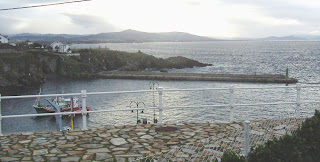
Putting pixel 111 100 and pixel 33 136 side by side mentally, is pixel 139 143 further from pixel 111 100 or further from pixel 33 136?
pixel 111 100

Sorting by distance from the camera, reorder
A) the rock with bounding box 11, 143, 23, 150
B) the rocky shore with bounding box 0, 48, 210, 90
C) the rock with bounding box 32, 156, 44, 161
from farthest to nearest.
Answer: the rocky shore with bounding box 0, 48, 210, 90, the rock with bounding box 11, 143, 23, 150, the rock with bounding box 32, 156, 44, 161

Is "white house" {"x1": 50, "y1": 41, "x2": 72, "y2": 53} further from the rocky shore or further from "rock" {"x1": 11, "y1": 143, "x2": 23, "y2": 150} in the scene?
"rock" {"x1": 11, "y1": 143, "x2": 23, "y2": 150}

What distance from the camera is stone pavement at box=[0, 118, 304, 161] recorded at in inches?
239

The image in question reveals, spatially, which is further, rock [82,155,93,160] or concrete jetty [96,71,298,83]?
concrete jetty [96,71,298,83]

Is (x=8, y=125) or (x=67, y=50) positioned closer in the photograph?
(x=8, y=125)

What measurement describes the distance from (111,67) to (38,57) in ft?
73.5

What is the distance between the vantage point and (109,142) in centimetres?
694

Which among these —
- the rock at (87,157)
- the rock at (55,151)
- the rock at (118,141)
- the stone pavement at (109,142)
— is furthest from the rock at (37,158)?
the rock at (118,141)

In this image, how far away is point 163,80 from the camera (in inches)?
2948

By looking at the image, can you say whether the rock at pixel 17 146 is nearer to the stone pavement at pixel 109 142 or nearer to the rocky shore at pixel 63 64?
the stone pavement at pixel 109 142

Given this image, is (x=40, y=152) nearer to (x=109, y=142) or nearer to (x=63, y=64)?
(x=109, y=142)

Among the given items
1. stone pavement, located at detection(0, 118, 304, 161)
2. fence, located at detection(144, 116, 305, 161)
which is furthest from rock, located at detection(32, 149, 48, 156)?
fence, located at detection(144, 116, 305, 161)

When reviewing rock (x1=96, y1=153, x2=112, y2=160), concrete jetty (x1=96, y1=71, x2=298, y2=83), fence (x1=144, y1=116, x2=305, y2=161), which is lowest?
concrete jetty (x1=96, y1=71, x2=298, y2=83)

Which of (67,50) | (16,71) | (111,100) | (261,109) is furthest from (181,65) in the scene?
(261,109)
